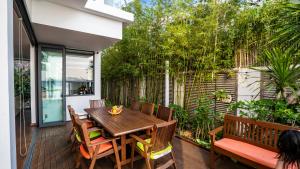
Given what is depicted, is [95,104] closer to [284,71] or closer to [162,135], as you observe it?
[162,135]

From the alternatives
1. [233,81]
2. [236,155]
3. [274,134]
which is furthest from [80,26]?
[274,134]

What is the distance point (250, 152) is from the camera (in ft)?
5.97

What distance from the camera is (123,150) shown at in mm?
2111

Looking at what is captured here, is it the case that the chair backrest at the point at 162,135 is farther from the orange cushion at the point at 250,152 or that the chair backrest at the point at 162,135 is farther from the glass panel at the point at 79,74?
the glass panel at the point at 79,74

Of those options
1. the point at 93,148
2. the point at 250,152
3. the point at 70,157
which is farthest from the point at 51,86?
the point at 250,152

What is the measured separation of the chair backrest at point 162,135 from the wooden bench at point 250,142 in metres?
0.72

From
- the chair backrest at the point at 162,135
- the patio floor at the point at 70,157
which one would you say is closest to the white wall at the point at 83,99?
the patio floor at the point at 70,157

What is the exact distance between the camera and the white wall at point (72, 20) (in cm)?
248

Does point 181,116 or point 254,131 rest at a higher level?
point 254,131

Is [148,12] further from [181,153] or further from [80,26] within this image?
[181,153]

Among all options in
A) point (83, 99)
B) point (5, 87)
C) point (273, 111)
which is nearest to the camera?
point (5, 87)

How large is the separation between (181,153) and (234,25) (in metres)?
2.52

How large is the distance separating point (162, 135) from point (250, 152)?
1.11 meters

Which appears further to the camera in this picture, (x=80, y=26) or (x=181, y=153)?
(x=80, y=26)
